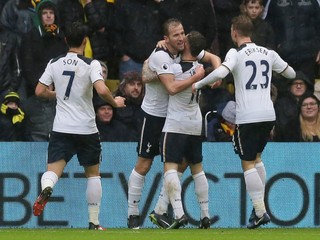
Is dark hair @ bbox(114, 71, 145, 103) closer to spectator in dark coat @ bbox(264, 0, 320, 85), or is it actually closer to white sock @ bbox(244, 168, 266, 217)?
spectator in dark coat @ bbox(264, 0, 320, 85)

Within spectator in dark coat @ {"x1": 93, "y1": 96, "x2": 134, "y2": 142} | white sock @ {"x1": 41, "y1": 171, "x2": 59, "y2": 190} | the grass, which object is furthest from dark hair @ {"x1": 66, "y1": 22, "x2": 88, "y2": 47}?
spectator in dark coat @ {"x1": 93, "y1": 96, "x2": 134, "y2": 142}

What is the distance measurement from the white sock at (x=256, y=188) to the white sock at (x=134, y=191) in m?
1.47

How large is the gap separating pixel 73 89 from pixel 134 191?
171 centimetres

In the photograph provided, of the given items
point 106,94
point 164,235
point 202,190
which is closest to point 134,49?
point 202,190

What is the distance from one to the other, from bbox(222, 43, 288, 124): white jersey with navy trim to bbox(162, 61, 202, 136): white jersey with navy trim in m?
0.52

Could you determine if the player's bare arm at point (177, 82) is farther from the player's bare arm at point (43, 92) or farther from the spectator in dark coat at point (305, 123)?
the spectator in dark coat at point (305, 123)

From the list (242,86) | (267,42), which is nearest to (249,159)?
(242,86)

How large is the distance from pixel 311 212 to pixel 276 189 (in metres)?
0.55

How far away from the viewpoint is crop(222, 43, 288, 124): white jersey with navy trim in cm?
1505

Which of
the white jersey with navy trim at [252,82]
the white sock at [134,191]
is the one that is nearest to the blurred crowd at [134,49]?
the white sock at [134,191]

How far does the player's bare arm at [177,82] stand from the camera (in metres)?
14.9

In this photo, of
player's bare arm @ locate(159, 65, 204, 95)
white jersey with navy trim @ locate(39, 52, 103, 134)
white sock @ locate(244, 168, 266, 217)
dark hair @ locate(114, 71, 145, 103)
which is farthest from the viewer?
dark hair @ locate(114, 71, 145, 103)

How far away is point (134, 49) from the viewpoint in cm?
1886

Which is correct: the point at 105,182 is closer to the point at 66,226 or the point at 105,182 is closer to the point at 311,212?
the point at 66,226
